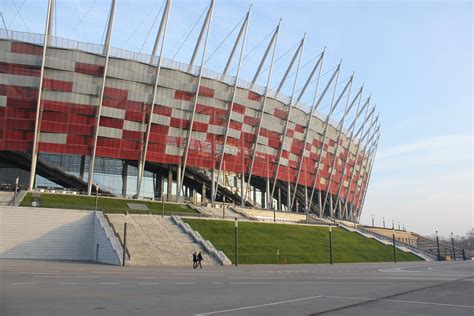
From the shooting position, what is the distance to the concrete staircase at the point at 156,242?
36.9 meters

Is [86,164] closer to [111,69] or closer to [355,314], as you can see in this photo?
[111,69]

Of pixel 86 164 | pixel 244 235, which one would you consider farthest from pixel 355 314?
pixel 86 164

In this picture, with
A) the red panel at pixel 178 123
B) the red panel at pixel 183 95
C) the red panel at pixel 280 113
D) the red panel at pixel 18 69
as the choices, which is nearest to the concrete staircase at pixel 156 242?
the red panel at pixel 178 123

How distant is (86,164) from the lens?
71062mm

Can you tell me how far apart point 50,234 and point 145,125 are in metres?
29.4

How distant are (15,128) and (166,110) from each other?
75.0ft

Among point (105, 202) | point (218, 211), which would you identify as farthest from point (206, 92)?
point (105, 202)

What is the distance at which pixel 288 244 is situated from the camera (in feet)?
163

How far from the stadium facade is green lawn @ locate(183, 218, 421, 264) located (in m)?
18.8

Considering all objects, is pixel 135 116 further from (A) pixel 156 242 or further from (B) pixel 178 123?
(A) pixel 156 242

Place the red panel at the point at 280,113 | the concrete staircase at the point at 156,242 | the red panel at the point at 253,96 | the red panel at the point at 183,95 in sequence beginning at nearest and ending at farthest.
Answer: the concrete staircase at the point at 156,242 < the red panel at the point at 183,95 < the red panel at the point at 253,96 < the red panel at the point at 280,113

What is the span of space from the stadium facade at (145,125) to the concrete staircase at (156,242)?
20813 millimetres

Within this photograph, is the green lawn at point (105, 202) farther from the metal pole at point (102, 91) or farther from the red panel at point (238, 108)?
the red panel at point (238, 108)

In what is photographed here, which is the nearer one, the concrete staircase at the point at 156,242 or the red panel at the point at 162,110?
the concrete staircase at the point at 156,242
